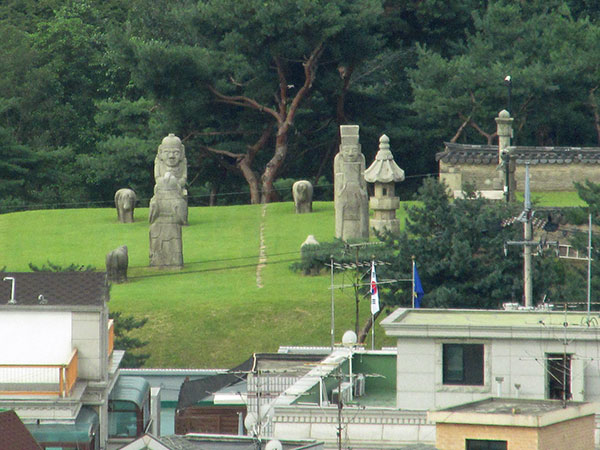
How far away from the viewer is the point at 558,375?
27875 mm

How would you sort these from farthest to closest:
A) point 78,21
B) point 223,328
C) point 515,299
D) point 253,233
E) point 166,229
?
point 78,21 → point 253,233 → point 166,229 → point 223,328 → point 515,299

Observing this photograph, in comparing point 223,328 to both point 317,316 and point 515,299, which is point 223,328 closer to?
point 317,316

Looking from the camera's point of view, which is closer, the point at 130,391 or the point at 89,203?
the point at 130,391

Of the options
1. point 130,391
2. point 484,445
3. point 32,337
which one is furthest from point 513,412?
point 130,391

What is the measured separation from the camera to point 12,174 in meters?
78.2

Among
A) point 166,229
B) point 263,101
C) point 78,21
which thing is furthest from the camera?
point 78,21

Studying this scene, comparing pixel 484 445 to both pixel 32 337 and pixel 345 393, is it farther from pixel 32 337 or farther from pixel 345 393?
pixel 32 337

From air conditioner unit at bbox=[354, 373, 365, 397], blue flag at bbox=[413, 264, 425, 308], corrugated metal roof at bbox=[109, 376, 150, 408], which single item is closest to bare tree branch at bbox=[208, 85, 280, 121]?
blue flag at bbox=[413, 264, 425, 308]

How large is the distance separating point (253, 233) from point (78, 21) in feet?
89.1

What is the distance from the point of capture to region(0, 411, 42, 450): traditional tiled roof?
997 inches

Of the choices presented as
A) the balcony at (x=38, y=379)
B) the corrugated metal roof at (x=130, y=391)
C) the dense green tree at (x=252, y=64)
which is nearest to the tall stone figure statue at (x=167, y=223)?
the dense green tree at (x=252, y=64)

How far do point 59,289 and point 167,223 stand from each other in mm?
19871

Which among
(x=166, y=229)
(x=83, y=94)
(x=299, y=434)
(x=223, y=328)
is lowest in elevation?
(x=299, y=434)

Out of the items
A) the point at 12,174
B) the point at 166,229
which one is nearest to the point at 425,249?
the point at 166,229
